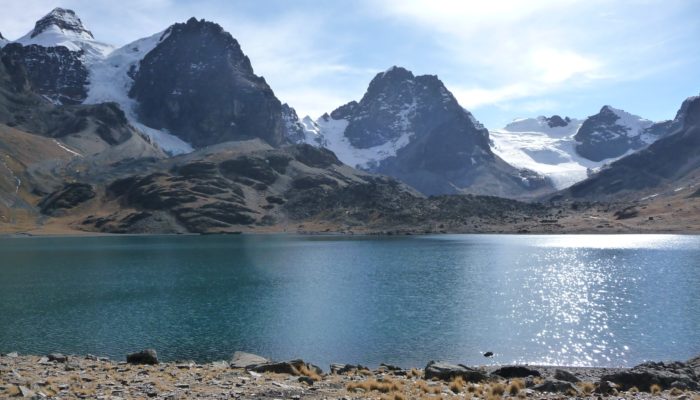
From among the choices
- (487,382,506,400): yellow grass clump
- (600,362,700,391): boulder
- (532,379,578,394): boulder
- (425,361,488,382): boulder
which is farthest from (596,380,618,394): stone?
(425,361,488,382): boulder

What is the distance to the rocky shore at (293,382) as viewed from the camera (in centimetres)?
3105

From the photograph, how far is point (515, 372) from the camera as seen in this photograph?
46469mm

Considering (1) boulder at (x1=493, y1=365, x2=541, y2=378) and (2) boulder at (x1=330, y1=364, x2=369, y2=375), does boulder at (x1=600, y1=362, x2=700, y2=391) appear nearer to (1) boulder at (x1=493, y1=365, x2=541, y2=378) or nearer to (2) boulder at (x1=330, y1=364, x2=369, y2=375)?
(1) boulder at (x1=493, y1=365, x2=541, y2=378)

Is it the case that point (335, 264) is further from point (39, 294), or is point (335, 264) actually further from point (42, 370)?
point (42, 370)

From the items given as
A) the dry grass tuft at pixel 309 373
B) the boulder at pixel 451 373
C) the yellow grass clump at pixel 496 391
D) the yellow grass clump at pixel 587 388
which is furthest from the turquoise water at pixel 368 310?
the yellow grass clump at pixel 496 391

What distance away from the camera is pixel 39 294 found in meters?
99.8

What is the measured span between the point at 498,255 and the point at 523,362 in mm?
121457

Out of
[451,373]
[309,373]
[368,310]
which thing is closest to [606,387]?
[451,373]

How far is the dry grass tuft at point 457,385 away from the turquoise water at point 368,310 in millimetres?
18442

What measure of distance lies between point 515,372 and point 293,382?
19684 mm

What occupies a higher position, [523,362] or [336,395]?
[336,395]

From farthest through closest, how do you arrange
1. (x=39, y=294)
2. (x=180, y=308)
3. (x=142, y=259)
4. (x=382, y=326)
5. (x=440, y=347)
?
(x=142, y=259)
(x=39, y=294)
(x=180, y=308)
(x=382, y=326)
(x=440, y=347)

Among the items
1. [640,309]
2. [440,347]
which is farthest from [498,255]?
[440,347]

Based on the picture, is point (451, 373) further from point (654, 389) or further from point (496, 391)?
point (654, 389)
